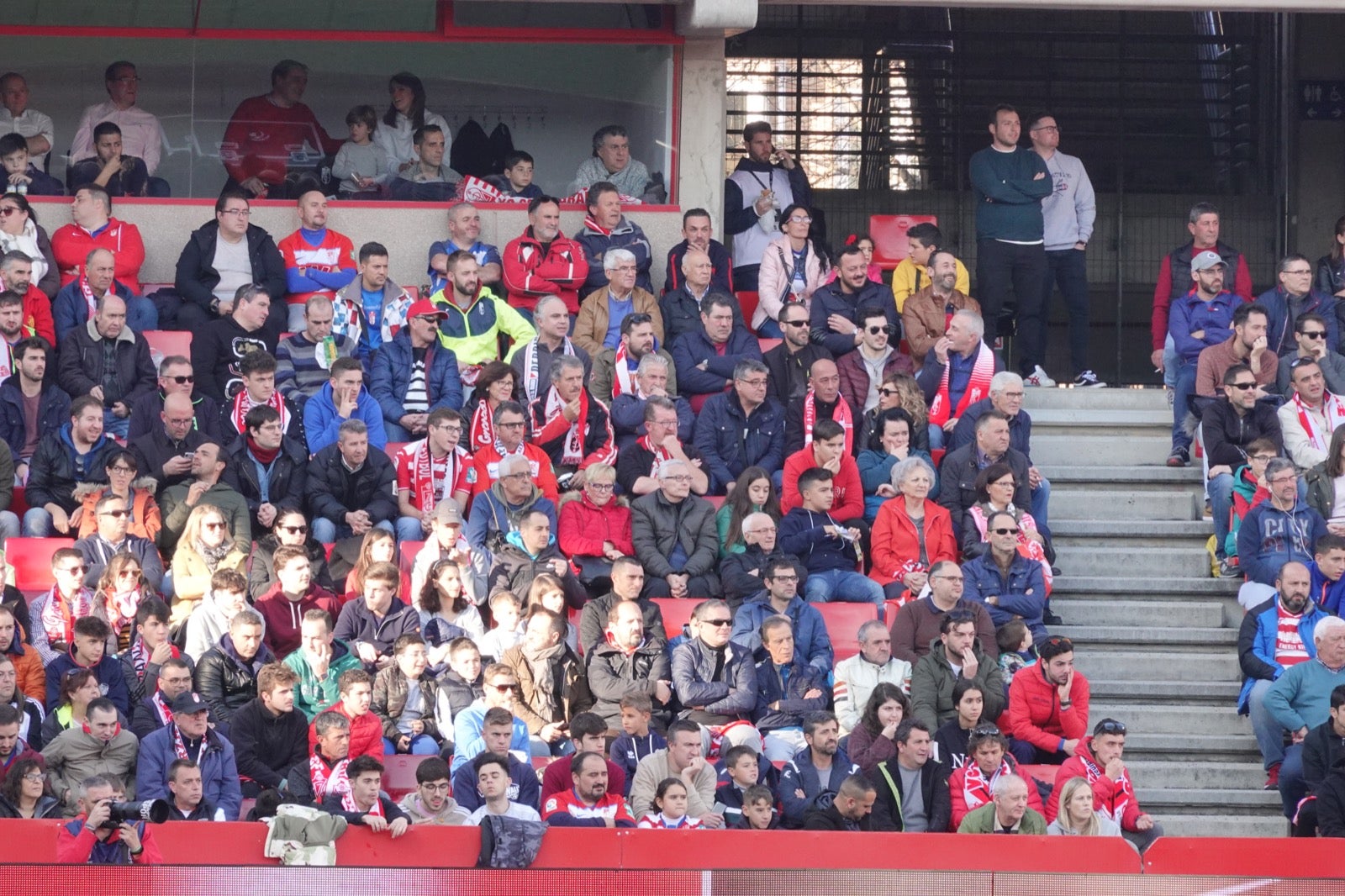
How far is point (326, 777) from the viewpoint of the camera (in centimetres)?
1093

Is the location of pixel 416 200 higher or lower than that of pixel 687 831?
higher

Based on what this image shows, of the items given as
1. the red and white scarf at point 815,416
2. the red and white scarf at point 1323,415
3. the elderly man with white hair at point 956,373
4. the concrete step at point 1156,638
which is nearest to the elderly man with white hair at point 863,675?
the concrete step at point 1156,638

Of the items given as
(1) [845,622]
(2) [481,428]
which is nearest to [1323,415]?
(1) [845,622]

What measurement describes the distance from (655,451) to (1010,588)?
2.31 m

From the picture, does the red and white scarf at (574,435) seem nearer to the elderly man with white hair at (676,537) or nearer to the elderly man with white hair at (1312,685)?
the elderly man with white hair at (676,537)

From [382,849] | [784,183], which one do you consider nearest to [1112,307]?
[784,183]

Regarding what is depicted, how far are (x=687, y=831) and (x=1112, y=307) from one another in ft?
32.5

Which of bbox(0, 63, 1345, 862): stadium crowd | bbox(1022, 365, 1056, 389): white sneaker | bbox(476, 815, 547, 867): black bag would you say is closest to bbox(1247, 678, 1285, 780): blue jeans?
bbox(0, 63, 1345, 862): stadium crowd

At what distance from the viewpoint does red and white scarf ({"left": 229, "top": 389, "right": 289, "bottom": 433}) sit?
524 inches

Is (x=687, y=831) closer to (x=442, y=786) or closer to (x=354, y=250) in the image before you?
(x=442, y=786)

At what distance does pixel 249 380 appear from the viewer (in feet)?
43.5

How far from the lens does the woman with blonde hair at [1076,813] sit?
10852 millimetres

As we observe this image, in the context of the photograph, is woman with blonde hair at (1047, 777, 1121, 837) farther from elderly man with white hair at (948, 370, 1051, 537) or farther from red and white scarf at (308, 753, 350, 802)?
red and white scarf at (308, 753, 350, 802)

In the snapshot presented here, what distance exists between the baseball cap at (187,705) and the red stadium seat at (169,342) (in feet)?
12.7
